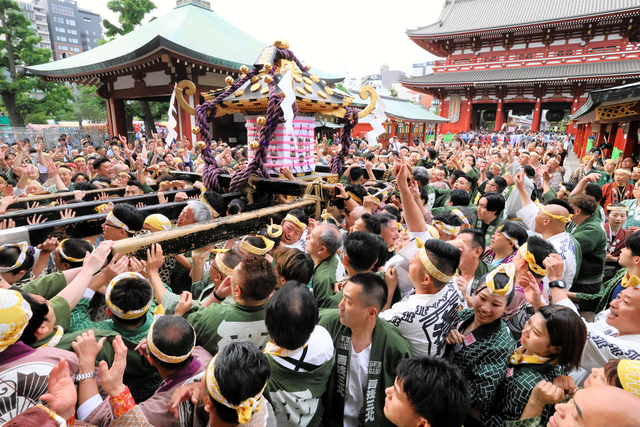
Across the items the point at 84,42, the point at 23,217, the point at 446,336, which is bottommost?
the point at 446,336

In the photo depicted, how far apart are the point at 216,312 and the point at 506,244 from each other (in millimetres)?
2509

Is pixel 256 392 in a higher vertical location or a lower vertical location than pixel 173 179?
lower

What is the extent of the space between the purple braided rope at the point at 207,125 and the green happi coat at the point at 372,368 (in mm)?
2623

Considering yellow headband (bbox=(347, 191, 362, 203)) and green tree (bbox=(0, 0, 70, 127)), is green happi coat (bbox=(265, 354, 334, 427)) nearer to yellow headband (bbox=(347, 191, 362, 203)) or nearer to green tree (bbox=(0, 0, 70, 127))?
yellow headband (bbox=(347, 191, 362, 203))

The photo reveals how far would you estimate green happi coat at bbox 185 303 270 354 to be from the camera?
6.11 feet

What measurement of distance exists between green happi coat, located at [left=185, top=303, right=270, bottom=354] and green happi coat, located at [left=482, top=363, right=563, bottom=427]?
1.33 m

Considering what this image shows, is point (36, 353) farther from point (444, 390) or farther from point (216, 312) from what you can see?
point (444, 390)

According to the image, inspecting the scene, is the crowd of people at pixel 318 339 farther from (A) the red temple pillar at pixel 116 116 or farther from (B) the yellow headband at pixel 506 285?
(A) the red temple pillar at pixel 116 116

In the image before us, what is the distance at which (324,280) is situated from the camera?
252 cm

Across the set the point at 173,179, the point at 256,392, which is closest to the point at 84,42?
the point at 173,179

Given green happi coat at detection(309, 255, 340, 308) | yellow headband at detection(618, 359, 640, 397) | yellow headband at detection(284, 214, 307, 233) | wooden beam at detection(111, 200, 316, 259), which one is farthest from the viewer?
yellow headband at detection(284, 214, 307, 233)

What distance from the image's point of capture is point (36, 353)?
4.73ft

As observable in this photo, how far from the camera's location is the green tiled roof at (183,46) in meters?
10.9

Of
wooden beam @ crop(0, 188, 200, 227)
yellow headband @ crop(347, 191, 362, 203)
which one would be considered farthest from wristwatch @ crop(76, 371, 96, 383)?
yellow headband @ crop(347, 191, 362, 203)
